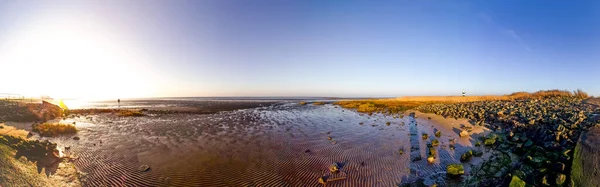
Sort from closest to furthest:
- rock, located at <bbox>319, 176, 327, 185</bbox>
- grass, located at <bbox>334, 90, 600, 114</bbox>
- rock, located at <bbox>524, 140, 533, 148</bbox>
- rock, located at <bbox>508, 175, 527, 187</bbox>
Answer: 1. rock, located at <bbox>508, 175, 527, 187</bbox>
2. rock, located at <bbox>319, 176, 327, 185</bbox>
3. rock, located at <bbox>524, 140, 533, 148</bbox>
4. grass, located at <bbox>334, 90, 600, 114</bbox>

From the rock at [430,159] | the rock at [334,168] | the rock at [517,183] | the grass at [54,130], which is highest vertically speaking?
the rock at [517,183]

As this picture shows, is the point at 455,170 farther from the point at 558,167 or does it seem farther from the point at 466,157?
the point at 558,167

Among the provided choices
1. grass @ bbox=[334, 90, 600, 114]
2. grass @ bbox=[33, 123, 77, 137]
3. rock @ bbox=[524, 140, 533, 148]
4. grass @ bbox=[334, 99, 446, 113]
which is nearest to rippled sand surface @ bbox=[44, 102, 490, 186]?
rock @ bbox=[524, 140, 533, 148]

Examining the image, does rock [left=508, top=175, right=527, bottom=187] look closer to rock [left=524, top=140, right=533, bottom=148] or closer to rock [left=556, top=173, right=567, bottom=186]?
rock [left=556, top=173, right=567, bottom=186]

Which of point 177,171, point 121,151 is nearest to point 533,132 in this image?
point 177,171

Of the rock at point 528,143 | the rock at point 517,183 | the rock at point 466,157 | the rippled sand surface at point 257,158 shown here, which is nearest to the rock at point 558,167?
the rock at point 517,183

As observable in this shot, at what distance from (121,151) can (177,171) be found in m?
5.26

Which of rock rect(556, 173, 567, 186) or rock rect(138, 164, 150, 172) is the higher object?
rock rect(556, 173, 567, 186)

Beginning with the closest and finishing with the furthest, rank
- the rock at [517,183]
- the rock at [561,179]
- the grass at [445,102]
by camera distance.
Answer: the rock at [561,179], the rock at [517,183], the grass at [445,102]

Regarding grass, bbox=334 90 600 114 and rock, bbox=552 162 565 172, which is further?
grass, bbox=334 90 600 114

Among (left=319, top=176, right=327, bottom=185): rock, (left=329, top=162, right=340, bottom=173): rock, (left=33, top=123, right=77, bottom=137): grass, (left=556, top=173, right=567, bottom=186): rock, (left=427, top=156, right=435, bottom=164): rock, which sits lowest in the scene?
(left=319, top=176, right=327, bottom=185): rock

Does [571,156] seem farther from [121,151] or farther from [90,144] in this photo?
[90,144]

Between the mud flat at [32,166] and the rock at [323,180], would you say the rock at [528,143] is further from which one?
the mud flat at [32,166]

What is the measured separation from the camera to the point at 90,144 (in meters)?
12.8
